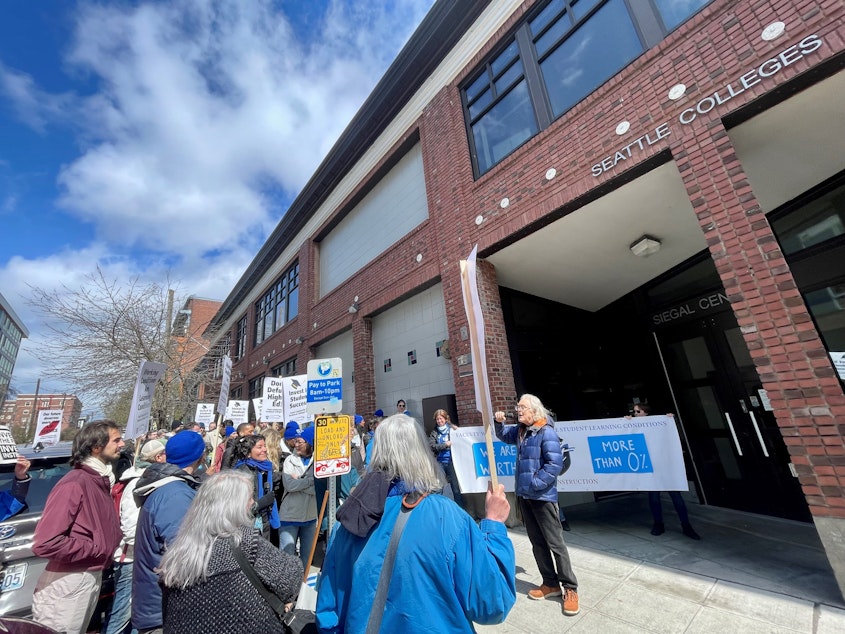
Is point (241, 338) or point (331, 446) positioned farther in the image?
point (241, 338)

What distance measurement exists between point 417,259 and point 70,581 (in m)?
7.13

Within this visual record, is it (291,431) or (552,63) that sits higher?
(552,63)

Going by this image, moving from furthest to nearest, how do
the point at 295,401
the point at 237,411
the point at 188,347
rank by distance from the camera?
the point at 188,347, the point at 237,411, the point at 295,401

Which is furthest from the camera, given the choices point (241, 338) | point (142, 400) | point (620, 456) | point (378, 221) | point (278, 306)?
point (241, 338)

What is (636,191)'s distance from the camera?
208 inches

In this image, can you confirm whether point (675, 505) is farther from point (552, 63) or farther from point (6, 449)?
point (6, 449)

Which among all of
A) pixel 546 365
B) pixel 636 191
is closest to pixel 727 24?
pixel 636 191

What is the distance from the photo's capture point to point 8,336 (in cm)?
6294

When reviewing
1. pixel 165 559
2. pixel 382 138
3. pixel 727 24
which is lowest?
pixel 165 559

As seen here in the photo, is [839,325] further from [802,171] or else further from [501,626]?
[501,626]

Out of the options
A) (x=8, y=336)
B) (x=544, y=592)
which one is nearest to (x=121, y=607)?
(x=544, y=592)

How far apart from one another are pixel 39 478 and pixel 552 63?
31.9 ft

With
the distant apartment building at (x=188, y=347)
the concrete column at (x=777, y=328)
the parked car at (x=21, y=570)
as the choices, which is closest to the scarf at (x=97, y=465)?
the parked car at (x=21, y=570)

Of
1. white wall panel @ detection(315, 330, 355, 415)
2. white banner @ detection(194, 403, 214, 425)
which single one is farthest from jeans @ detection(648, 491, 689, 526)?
white banner @ detection(194, 403, 214, 425)
